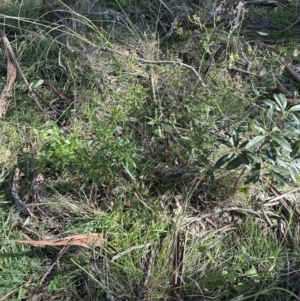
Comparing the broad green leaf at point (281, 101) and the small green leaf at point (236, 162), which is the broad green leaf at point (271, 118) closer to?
the broad green leaf at point (281, 101)

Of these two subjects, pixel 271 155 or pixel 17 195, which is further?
pixel 17 195

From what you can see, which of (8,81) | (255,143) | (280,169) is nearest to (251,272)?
(280,169)

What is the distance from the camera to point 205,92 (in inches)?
111

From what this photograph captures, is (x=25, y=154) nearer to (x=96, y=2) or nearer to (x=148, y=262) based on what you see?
(x=148, y=262)

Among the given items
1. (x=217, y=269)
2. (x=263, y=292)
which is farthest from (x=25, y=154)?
(x=263, y=292)

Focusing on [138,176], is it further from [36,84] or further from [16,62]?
[16,62]

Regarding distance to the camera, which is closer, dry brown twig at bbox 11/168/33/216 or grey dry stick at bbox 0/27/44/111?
dry brown twig at bbox 11/168/33/216

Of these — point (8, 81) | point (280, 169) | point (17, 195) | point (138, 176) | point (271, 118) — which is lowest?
point (17, 195)

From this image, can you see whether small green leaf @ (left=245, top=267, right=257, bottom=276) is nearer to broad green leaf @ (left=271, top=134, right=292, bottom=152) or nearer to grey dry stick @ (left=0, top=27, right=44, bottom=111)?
broad green leaf @ (left=271, top=134, right=292, bottom=152)

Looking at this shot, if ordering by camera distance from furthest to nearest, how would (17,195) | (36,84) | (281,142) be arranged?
(36,84)
(17,195)
(281,142)

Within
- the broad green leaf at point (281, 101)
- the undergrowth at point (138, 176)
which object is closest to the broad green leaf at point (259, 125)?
the broad green leaf at point (281, 101)

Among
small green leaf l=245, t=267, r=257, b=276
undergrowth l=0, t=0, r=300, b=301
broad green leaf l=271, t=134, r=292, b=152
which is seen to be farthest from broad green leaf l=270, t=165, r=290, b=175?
small green leaf l=245, t=267, r=257, b=276

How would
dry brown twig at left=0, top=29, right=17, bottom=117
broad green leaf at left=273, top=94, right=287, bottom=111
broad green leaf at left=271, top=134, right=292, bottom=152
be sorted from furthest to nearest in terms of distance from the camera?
dry brown twig at left=0, top=29, right=17, bottom=117
broad green leaf at left=273, top=94, right=287, bottom=111
broad green leaf at left=271, top=134, right=292, bottom=152

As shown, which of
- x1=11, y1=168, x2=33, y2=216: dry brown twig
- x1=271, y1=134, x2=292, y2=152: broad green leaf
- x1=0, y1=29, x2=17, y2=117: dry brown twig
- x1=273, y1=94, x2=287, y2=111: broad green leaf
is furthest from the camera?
x1=0, y1=29, x2=17, y2=117: dry brown twig
